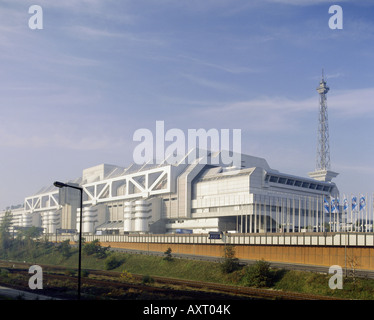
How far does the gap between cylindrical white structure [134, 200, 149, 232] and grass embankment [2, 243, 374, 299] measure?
23472 mm

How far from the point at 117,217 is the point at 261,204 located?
69.2m

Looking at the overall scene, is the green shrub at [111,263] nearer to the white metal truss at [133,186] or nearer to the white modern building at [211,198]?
the white modern building at [211,198]

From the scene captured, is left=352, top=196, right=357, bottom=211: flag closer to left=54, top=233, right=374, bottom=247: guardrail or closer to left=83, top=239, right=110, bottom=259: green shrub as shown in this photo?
left=54, top=233, right=374, bottom=247: guardrail

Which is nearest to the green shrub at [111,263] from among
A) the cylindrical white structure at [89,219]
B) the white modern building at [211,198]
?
the white modern building at [211,198]

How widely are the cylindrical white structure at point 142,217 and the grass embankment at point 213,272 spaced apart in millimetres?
23472

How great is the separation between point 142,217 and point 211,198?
24.9 meters

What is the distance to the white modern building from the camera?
441ft

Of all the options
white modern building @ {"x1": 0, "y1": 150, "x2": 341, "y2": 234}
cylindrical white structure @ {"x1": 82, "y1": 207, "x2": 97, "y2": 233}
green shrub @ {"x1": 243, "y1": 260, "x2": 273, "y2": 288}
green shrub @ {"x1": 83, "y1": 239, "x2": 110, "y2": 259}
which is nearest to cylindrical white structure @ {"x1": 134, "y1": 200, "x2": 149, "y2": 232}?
white modern building @ {"x1": 0, "y1": 150, "x2": 341, "y2": 234}

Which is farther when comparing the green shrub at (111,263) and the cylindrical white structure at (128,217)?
the cylindrical white structure at (128,217)

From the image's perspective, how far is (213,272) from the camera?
271 ft

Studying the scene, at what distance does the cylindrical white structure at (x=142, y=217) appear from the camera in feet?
503

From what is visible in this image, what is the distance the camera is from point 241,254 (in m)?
90.6
